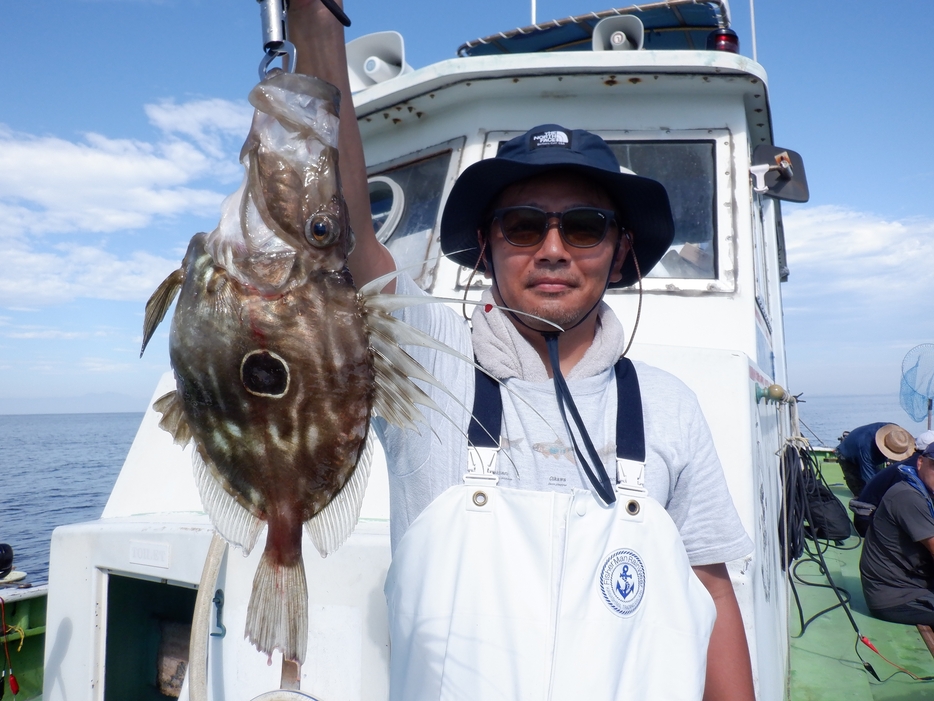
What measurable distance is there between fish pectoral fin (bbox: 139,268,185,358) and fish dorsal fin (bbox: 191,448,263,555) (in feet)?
0.84

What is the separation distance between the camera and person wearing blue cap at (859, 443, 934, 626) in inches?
262

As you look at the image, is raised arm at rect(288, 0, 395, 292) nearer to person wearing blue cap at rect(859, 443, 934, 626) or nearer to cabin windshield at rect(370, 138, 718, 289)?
cabin windshield at rect(370, 138, 718, 289)

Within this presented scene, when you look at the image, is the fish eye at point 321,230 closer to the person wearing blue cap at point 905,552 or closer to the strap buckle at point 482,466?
the strap buckle at point 482,466

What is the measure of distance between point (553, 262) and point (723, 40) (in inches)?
128

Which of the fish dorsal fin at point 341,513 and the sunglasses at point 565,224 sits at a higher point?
the sunglasses at point 565,224

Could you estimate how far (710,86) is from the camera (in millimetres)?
3992

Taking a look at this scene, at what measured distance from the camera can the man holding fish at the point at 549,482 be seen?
1558mm

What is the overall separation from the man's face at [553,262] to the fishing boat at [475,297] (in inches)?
13.5

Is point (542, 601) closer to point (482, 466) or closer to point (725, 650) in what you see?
point (482, 466)

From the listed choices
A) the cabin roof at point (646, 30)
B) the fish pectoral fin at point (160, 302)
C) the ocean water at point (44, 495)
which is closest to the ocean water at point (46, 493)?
the ocean water at point (44, 495)

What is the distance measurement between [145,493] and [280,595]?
7.27 ft

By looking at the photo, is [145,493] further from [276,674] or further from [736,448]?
[736,448]

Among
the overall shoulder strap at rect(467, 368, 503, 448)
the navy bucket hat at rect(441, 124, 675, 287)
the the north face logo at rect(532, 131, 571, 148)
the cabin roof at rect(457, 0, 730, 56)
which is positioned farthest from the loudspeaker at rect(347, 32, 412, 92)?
the overall shoulder strap at rect(467, 368, 503, 448)

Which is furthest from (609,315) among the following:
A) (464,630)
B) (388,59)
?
(388,59)
